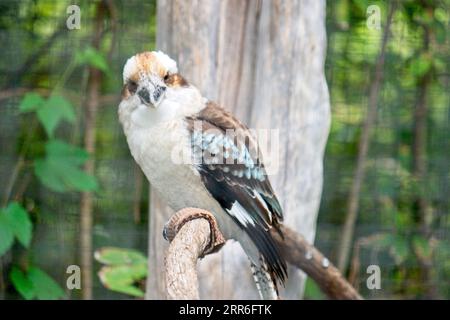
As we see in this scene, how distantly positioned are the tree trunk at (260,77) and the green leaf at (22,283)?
330 mm

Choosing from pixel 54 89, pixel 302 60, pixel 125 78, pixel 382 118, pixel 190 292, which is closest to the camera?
pixel 190 292

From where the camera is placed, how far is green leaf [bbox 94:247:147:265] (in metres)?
1.90

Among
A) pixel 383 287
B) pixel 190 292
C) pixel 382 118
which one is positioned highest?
pixel 382 118

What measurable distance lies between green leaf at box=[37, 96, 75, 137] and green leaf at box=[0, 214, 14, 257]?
8.0 inches

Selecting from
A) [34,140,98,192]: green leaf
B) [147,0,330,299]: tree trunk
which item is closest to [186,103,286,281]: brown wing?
[147,0,330,299]: tree trunk

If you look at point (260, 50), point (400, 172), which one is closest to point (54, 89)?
point (260, 50)

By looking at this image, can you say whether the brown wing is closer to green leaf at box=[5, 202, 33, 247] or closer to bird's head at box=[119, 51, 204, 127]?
bird's head at box=[119, 51, 204, 127]

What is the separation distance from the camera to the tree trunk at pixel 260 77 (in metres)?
1.60

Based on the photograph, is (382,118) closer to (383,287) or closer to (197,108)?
(383,287)

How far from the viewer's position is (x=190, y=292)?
3.34 feet

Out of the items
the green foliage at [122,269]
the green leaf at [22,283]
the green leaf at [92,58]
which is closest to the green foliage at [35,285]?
the green leaf at [22,283]

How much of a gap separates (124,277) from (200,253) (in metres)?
0.73

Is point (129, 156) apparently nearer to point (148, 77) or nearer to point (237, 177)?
point (237, 177)

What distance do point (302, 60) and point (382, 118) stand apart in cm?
49
